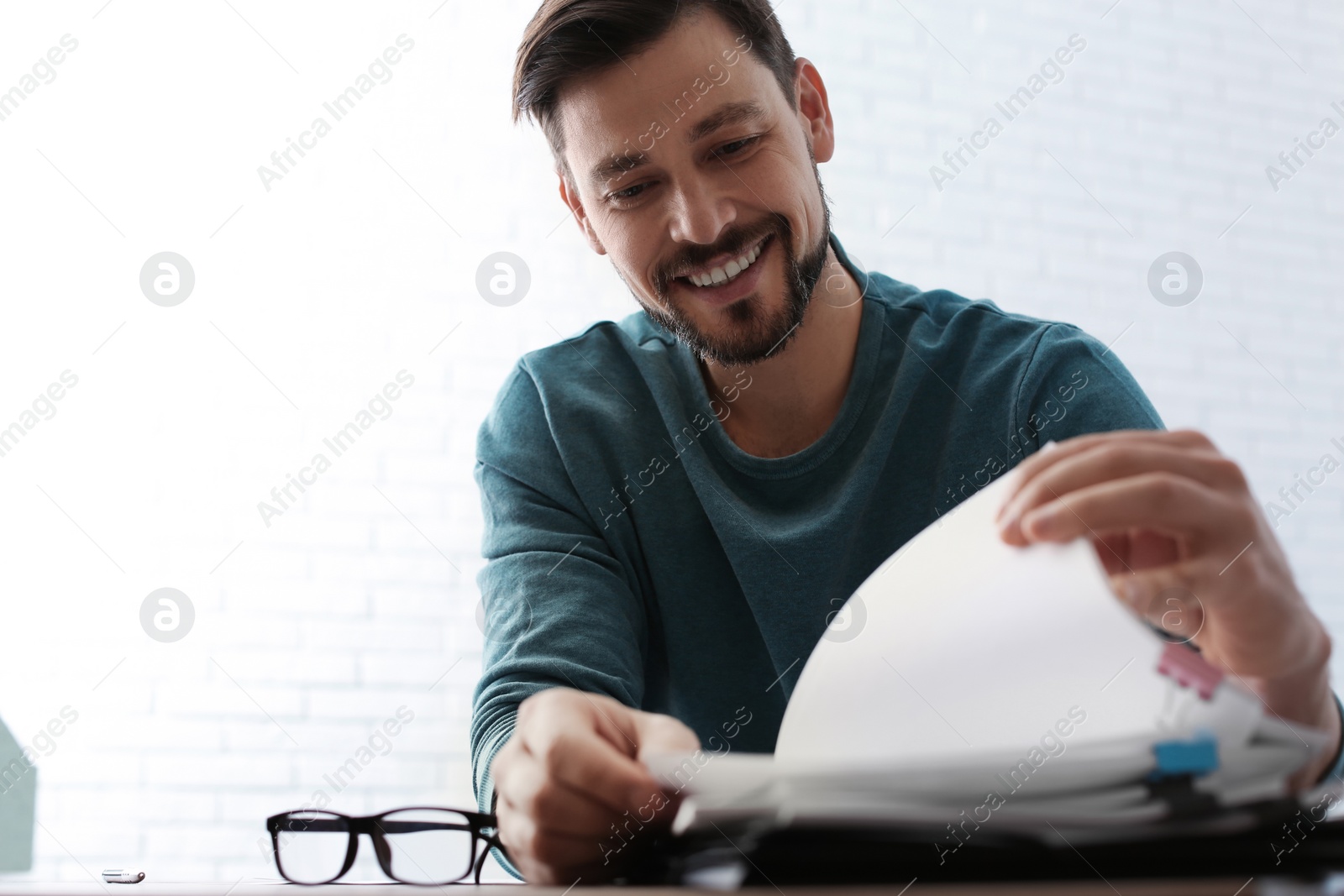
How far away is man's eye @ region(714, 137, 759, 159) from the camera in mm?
1030

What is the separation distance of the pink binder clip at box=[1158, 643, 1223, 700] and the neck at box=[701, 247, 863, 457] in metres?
0.78

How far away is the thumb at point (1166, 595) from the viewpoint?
49cm

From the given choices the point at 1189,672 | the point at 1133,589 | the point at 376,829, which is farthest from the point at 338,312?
the point at 1189,672

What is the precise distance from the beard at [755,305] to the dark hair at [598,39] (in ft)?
0.61

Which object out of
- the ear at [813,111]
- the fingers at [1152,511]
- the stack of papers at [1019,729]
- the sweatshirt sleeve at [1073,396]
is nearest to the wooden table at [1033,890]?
the stack of papers at [1019,729]

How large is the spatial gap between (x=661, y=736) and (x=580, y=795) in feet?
0.20

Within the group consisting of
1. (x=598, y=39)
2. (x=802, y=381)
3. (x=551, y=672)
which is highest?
(x=598, y=39)

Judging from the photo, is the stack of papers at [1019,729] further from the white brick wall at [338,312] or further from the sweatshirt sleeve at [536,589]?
the white brick wall at [338,312]

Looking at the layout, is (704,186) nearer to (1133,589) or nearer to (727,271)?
(727,271)

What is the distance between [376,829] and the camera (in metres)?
0.55

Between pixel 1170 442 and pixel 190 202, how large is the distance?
209cm

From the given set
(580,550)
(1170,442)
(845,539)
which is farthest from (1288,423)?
(1170,442)

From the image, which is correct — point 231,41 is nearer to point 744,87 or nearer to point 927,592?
point 744,87

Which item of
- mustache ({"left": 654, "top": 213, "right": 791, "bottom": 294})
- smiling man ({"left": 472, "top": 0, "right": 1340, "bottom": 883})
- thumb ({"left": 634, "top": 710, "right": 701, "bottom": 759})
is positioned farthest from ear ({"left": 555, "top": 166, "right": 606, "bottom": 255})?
thumb ({"left": 634, "top": 710, "right": 701, "bottom": 759})
